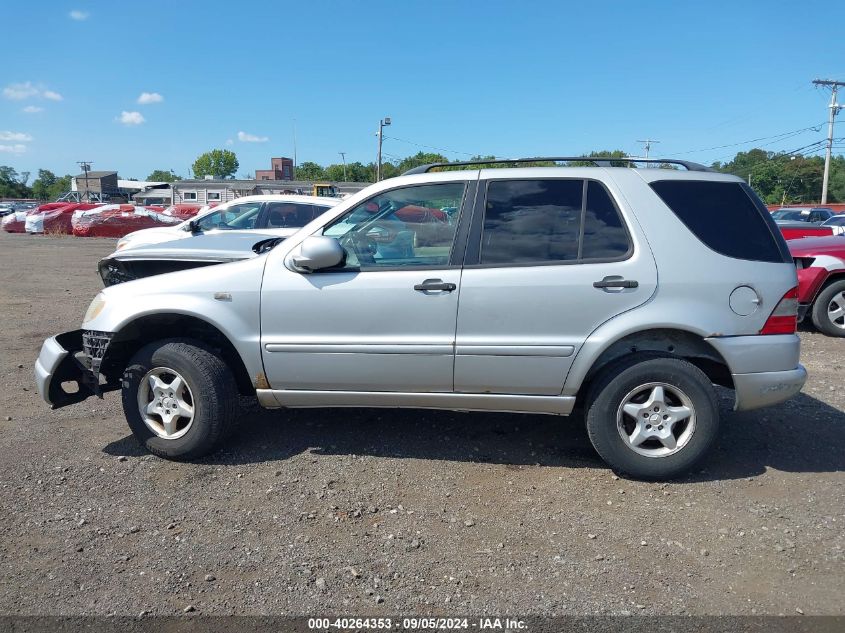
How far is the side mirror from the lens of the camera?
3.98 m

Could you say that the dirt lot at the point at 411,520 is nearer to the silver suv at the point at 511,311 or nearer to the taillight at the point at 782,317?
the silver suv at the point at 511,311

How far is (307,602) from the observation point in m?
2.93

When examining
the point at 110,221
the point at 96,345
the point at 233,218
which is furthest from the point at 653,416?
the point at 110,221

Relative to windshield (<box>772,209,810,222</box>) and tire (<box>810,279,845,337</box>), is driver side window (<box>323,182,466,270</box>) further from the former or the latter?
windshield (<box>772,209,810,222</box>)

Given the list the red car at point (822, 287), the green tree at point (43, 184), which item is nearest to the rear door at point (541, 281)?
the red car at point (822, 287)

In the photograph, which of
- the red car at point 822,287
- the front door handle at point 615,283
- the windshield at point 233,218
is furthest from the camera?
the windshield at point 233,218

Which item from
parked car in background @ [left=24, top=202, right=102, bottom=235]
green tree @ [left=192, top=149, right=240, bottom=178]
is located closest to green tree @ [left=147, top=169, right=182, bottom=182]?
green tree @ [left=192, top=149, right=240, bottom=178]

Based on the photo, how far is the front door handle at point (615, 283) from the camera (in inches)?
153

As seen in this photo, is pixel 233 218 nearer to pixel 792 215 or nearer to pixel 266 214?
pixel 266 214

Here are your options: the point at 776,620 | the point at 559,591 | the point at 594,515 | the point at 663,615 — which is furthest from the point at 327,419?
the point at 776,620

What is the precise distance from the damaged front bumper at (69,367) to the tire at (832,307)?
25.9ft

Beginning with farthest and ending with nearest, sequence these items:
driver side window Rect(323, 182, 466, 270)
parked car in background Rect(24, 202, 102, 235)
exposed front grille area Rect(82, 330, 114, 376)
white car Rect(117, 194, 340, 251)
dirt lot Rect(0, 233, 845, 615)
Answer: parked car in background Rect(24, 202, 102, 235)
white car Rect(117, 194, 340, 251)
exposed front grille area Rect(82, 330, 114, 376)
driver side window Rect(323, 182, 466, 270)
dirt lot Rect(0, 233, 845, 615)

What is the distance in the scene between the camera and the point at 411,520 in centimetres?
364

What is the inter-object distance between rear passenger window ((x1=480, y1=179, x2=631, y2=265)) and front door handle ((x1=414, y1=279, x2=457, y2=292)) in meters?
0.26
